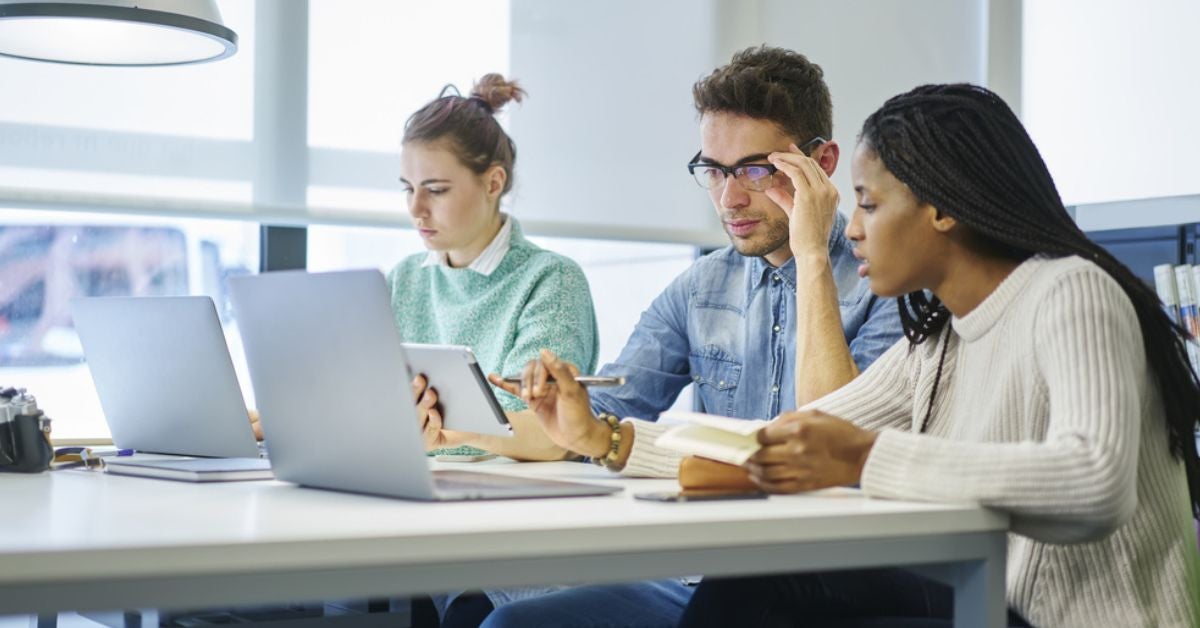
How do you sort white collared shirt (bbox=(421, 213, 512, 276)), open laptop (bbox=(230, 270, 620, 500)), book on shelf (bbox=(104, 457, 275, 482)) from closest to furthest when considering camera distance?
A: open laptop (bbox=(230, 270, 620, 500)) → book on shelf (bbox=(104, 457, 275, 482)) → white collared shirt (bbox=(421, 213, 512, 276))

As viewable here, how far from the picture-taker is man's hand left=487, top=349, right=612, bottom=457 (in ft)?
5.51

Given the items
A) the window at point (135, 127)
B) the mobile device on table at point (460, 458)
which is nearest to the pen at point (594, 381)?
the mobile device on table at point (460, 458)

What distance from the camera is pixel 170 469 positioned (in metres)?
1.57

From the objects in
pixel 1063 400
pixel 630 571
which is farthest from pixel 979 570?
pixel 630 571

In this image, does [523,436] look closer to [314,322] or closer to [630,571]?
[314,322]

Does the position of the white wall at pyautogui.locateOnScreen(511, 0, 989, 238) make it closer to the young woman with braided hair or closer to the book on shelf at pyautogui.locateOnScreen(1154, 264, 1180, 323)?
the book on shelf at pyautogui.locateOnScreen(1154, 264, 1180, 323)

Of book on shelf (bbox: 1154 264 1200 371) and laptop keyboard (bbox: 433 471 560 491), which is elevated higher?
book on shelf (bbox: 1154 264 1200 371)

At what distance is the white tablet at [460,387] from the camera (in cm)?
161

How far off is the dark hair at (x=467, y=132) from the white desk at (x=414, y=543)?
4.03 feet

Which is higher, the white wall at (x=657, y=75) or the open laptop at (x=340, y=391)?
the white wall at (x=657, y=75)

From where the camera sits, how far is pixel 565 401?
5.52 feet

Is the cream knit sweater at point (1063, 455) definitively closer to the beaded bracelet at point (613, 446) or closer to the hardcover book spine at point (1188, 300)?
the beaded bracelet at point (613, 446)

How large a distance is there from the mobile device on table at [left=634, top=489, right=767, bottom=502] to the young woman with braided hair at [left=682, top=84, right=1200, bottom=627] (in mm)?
30

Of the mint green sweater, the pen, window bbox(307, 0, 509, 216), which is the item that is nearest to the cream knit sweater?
the pen
